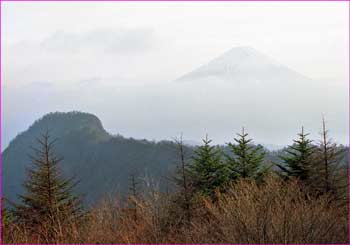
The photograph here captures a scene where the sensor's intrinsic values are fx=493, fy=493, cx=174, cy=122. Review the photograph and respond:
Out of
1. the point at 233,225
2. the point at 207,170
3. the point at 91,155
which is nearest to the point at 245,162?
the point at 207,170

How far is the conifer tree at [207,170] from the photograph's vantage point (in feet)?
68.4

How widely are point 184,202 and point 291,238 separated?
8.35m

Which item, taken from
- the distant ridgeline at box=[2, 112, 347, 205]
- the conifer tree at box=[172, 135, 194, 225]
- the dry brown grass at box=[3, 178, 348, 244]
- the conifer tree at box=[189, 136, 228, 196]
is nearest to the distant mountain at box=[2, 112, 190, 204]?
the distant ridgeline at box=[2, 112, 347, 205]

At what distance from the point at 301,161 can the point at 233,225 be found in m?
10.8

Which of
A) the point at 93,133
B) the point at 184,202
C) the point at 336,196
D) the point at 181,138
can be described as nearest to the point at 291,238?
the point at 184,202

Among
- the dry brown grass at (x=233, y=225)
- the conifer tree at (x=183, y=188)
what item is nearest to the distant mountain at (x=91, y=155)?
the conifer tree at (x=183, y=188)

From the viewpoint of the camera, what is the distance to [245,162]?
20.6 meters

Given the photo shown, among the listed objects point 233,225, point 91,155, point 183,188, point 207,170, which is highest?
point 91,155

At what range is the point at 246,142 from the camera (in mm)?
20984

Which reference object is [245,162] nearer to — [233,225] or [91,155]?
[233,225]

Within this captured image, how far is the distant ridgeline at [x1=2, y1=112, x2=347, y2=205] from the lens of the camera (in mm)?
83062

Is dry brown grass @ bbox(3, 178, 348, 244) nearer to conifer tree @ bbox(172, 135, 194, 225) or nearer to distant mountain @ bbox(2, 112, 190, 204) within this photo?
conifer tree @ bbox(172, 135, 194, 225)

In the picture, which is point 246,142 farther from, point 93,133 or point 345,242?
point 93,133

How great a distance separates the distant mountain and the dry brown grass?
5576cm
